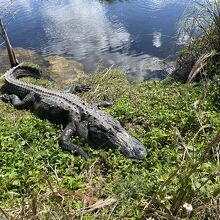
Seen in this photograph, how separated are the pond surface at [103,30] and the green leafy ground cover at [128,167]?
502 cm

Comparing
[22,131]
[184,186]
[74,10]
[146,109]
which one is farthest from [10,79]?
[74,10]

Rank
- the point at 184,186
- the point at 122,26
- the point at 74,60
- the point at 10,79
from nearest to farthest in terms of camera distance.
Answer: the point at 184,186
the point at 10,79
the point at 74,60
the point at 122,26

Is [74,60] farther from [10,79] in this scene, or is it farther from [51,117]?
[51,117]

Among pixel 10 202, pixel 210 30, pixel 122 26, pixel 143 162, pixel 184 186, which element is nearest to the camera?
pixel 184 186

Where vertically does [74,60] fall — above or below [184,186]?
below

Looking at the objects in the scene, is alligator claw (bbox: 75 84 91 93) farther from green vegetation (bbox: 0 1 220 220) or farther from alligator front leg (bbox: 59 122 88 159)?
alligator front leg (bbox: 59 122 88 159)

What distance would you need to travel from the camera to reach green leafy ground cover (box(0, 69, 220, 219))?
3240 millimetres

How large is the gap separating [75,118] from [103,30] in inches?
374

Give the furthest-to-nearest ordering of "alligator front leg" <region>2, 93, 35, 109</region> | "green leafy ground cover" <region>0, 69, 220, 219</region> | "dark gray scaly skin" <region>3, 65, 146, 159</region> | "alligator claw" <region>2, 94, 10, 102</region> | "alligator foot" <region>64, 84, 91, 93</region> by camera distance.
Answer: "alligator foot" <region>64, 84, 91, 93</region>
"alligator claw" <region>2, 94, 10, 102</region>
"alligator front leg" <region>2, 93, 35, 109</region>
"dark gray scaly skin" <region>3, 65, 146, 159</region>
"green leafy ground cover" <region>0, 69, 220, 219</region>

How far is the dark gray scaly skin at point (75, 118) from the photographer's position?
5.56 metres

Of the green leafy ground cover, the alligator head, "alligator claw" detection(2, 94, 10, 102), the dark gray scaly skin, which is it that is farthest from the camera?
"alligator claw" detection(2, 94, 10, 102)

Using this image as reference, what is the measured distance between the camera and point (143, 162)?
5168mm

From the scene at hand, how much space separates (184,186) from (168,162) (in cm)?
171

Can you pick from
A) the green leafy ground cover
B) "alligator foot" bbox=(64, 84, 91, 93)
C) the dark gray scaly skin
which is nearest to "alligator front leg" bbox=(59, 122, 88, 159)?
the dark gray scaly skin
